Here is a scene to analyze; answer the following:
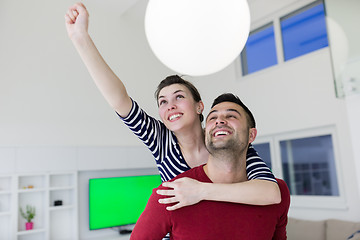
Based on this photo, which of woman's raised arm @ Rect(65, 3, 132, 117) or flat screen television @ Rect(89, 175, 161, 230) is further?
flat screen television @ Rect(89, 175, 161, 230)

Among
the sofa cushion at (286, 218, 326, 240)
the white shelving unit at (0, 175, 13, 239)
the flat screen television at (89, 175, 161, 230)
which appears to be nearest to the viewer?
the sofa cushion at (286, 218, 326, 240)

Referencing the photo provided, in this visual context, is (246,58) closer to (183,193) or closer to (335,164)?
(335,164)

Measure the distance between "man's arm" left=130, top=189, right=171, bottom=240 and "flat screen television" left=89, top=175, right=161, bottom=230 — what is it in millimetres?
3481

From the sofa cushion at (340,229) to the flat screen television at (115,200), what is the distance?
231cm

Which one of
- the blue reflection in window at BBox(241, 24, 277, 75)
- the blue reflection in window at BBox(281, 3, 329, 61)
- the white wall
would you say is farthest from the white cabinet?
the blue reflection in window at BBox(281, 3, 329, 61)

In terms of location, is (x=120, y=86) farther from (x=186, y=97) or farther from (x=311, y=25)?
(x=311, y=25)

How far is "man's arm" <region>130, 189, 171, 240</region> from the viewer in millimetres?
1155

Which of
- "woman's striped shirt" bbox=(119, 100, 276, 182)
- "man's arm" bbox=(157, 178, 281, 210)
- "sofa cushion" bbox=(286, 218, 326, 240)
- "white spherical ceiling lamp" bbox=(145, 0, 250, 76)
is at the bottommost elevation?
"sofa cushion" bbox=(286, 218, 326, 240)

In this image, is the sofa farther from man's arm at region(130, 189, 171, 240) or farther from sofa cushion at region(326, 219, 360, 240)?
man's arm at region(130, 189, 171, 240)

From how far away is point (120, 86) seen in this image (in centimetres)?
128

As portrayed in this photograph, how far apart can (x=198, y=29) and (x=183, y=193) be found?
554 millimetres

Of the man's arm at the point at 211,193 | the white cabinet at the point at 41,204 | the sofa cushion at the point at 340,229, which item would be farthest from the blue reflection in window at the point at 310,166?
the man's arm at the point at 211,193

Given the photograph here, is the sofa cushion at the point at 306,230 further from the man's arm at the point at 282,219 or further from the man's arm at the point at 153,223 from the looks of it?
the man's arm at the point at 153,223

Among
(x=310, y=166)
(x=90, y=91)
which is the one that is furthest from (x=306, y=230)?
→ (x=90, y=91)
